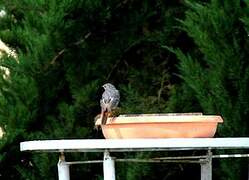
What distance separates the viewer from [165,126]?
3.38 metres

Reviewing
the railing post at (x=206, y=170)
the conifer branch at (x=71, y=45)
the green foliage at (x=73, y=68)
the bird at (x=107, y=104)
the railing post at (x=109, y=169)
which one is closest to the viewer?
the railing post at (x=109, y=169)

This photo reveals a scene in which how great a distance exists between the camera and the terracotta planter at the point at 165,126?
337 centimetres

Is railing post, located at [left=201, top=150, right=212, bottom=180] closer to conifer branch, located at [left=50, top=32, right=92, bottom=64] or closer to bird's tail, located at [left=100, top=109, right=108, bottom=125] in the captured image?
bird's tail, located at [left=100, top=109, right=108, bottom=125]

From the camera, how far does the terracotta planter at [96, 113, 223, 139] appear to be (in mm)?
3367

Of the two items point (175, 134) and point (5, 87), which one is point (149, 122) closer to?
point (175, 134)

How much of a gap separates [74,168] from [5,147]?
1.33ft

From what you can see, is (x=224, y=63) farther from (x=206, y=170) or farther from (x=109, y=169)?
(x=109, y=169)

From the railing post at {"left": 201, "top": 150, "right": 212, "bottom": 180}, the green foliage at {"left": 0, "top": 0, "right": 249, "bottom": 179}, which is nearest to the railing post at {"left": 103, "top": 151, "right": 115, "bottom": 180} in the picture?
the railing post at {"left": 201, "top": 150, "right": 212, "bottom": 180}

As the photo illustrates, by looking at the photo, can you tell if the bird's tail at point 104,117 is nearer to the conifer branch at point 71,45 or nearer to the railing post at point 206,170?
the railing post at point 206,170

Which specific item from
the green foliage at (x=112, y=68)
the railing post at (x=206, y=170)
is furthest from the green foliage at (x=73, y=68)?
the railing post at (x=206, y=170)

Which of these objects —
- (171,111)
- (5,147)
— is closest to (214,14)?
(171,111)

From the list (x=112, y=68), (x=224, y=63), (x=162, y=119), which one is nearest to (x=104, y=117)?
(x=162, y=119)

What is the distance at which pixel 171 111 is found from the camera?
473 centimetres

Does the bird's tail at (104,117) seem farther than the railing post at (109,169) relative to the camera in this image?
Yes
